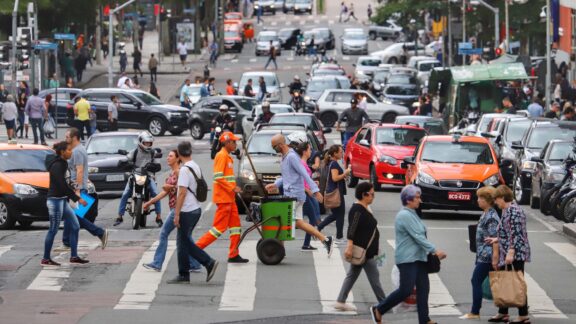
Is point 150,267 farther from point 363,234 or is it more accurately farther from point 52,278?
point 363,234

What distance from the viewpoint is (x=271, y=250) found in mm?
20734

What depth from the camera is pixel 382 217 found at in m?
28.5

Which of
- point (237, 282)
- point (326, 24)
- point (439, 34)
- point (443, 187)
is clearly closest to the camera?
point (237, 282)

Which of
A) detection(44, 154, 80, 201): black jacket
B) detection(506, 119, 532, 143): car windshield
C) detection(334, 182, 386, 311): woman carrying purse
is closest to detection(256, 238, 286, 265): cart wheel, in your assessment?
detection(44, 154, 80, 201): black jacket

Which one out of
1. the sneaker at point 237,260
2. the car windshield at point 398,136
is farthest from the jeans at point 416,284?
the car windshield at point 398,136

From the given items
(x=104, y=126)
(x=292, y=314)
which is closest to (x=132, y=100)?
(x=104, y=126)

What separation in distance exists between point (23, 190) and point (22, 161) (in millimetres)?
1331

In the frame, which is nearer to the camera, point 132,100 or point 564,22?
point 132,100

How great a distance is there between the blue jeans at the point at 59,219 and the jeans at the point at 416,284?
6343 millimetres

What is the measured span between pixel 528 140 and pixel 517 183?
1169mm

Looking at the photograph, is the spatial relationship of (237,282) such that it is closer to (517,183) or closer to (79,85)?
(517,183)

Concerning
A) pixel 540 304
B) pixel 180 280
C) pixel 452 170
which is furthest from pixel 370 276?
pixel 452 170

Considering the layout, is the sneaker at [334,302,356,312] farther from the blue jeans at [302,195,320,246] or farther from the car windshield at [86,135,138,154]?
the car windshield at [86,135,138,154]

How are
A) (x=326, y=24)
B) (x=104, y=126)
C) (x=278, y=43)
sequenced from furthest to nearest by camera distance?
(x=326, y=24), (x=278, y=43), (x=104, y=126)
